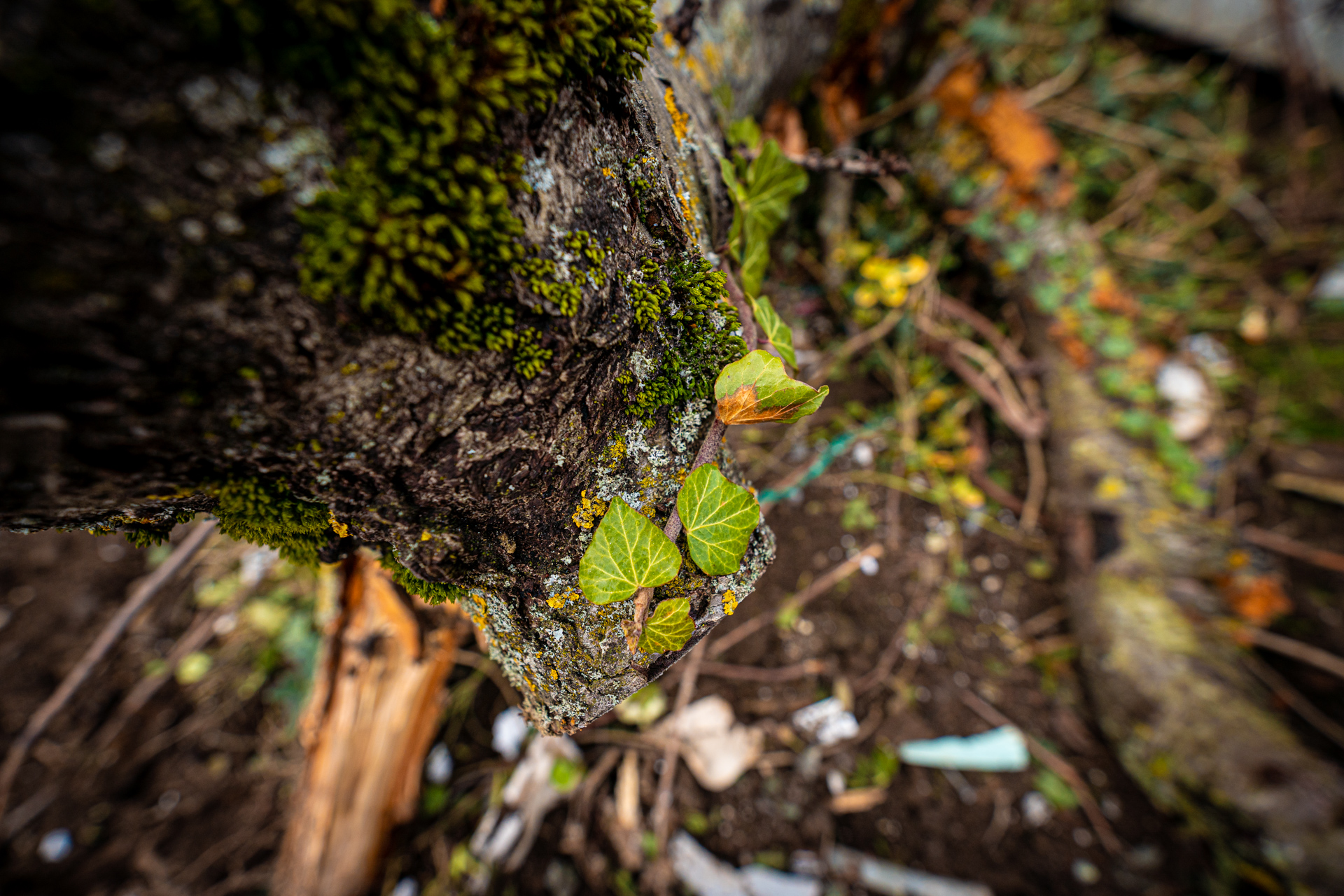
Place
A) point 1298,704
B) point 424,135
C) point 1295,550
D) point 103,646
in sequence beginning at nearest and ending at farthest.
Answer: point 424,135
point 103,646
point 1298,704
point 1295,550

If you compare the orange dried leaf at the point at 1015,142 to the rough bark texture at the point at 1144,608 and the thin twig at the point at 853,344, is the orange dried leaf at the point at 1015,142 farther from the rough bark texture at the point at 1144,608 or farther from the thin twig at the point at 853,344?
the thin twig at the point at 853,344

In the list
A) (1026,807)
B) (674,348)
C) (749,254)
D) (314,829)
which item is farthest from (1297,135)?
(314,829)

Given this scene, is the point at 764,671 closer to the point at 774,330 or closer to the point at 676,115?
the point at 774,330

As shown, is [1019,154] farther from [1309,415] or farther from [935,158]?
[1309,415]

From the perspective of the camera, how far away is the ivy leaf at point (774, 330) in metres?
0.97

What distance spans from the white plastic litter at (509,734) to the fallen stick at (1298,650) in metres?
3.41

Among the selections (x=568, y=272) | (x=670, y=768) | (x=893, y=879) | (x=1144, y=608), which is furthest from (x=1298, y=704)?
(x=568, y=272)

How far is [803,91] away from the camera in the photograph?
208cm

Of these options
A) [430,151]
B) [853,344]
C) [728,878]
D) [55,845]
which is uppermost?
[430,151]

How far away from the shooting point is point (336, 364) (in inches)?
23.9

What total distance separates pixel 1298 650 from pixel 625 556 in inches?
136

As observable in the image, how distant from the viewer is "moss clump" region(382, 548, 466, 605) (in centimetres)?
87

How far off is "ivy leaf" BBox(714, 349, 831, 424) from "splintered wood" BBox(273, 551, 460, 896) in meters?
1.63

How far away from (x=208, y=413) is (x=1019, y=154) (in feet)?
11.8
